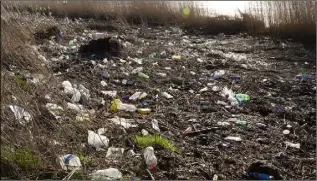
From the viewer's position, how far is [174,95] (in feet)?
13.6

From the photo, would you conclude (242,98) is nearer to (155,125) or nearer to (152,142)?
(155,125)

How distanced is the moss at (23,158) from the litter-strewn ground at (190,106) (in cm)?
9

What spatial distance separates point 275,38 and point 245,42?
67cm

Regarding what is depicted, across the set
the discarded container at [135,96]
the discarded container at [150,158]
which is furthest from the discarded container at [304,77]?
the discarded container at [150,158]

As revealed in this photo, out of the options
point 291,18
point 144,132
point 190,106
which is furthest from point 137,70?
point 291,18

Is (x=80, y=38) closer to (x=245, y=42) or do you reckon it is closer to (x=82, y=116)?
(x=245, y=42)

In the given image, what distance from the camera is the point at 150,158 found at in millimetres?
2232

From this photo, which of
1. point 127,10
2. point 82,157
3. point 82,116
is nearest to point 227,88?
point 82,116

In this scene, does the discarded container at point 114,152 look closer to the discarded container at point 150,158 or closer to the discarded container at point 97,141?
the discarded container at point 97,141

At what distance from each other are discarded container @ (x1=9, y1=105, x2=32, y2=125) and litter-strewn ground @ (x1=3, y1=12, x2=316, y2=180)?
0.09 feet

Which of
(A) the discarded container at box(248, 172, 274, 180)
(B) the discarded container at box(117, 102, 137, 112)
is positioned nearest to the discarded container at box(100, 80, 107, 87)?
(B) the discarded container at box(117, 102, 137, 112)

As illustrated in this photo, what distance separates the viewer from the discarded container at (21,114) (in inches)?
78.9

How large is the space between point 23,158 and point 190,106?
219 centimetres

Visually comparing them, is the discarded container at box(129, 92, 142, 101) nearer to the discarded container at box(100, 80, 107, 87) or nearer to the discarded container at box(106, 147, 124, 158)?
the discarded container at box(100, 80, 107, 87)
